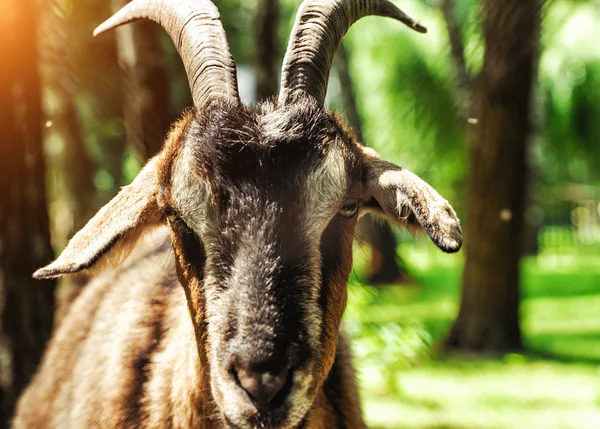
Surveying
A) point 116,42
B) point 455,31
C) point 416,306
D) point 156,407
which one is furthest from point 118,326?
point 416,306

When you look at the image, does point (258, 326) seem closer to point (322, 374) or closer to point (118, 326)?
point (322, 374)

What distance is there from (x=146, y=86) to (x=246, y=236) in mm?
3970

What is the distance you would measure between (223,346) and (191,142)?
0.94 metres

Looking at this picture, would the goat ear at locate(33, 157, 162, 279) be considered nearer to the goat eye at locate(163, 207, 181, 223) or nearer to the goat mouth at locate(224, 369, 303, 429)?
the goat eye at locate(163, 207, 181, 223)

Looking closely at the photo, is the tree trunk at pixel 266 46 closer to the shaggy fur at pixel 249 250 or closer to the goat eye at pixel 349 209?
the shaggy fur at pixel 249 250

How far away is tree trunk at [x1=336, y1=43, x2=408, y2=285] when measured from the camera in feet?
39.9

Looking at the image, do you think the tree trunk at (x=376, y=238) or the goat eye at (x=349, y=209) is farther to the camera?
the tree trunk at (x=376, y=238)

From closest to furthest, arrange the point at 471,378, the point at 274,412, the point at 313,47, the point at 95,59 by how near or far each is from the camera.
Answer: the point at 274,412
the point at 313,47
the point at 95,59
the point at 471,378

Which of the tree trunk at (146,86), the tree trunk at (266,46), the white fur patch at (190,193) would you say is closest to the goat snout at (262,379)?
the white fur patch at (190,193)

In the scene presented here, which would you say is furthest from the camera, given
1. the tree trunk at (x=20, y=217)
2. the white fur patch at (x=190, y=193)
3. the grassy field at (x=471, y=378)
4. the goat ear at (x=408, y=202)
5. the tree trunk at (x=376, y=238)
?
the tree trunk at (x=376, y=238)

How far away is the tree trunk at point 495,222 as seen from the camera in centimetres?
1053

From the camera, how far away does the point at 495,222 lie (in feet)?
35.0

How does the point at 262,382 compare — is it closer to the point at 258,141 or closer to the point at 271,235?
the point at 271,235

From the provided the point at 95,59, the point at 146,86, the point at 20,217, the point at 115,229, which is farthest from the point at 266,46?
the point at 115,229
